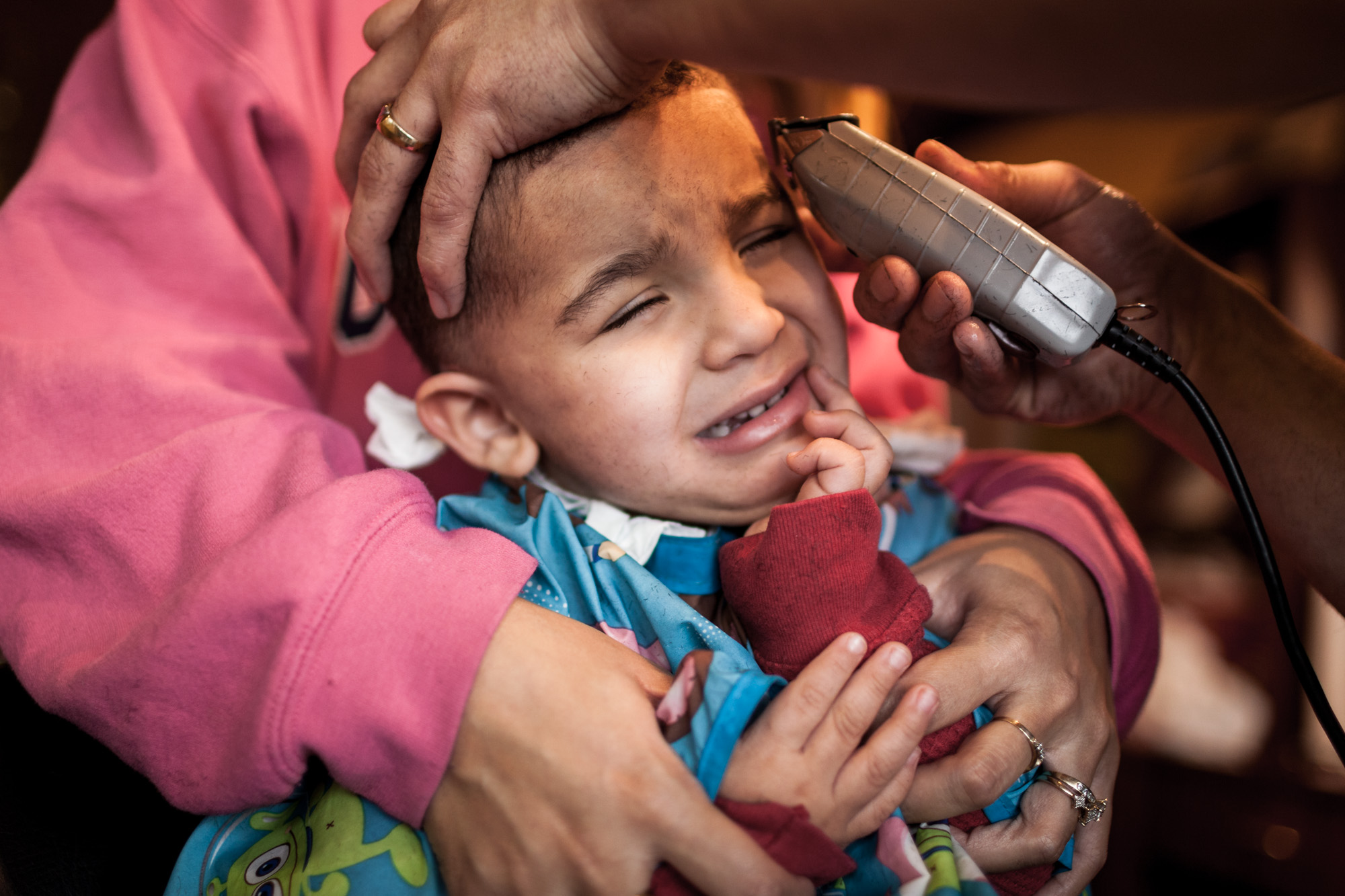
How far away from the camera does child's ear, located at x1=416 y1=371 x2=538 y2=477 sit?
962 millimetres

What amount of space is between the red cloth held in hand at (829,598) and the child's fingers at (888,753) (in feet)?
0.23

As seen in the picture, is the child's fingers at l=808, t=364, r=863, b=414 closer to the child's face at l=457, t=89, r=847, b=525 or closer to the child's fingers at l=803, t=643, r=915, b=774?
the child's face at l=457, t=89, r=847, b=525

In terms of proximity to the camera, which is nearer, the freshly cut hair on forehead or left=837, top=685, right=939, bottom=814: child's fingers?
left=837, top=685, right=939, bottom=814: child's fingers

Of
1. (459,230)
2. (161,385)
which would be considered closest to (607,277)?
(459,230)

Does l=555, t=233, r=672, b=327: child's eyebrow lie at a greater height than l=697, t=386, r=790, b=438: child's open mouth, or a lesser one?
greater

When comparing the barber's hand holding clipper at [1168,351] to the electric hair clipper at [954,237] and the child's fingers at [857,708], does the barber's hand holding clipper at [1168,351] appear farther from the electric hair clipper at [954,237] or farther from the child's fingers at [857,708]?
the child's fingers at [857,708]

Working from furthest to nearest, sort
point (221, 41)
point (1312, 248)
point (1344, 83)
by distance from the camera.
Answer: point (1312, 248) → point (221, 41) → point (1344, 83)

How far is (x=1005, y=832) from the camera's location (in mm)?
715

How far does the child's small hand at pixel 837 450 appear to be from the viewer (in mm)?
793

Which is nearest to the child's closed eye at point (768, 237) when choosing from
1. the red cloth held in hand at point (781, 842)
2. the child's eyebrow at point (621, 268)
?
the child's eyebrow at point (621, 268)

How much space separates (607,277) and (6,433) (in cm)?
59

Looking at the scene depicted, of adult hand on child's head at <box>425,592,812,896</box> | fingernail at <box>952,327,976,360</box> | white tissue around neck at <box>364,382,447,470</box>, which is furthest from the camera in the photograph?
white tissue around neck at <box>364,382,447,470</box>

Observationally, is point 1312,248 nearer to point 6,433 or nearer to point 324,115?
point 324,115

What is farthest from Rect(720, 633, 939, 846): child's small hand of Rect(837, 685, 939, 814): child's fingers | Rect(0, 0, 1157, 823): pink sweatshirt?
Rect(0, 0, 1157, 823): pink sweatshirt
